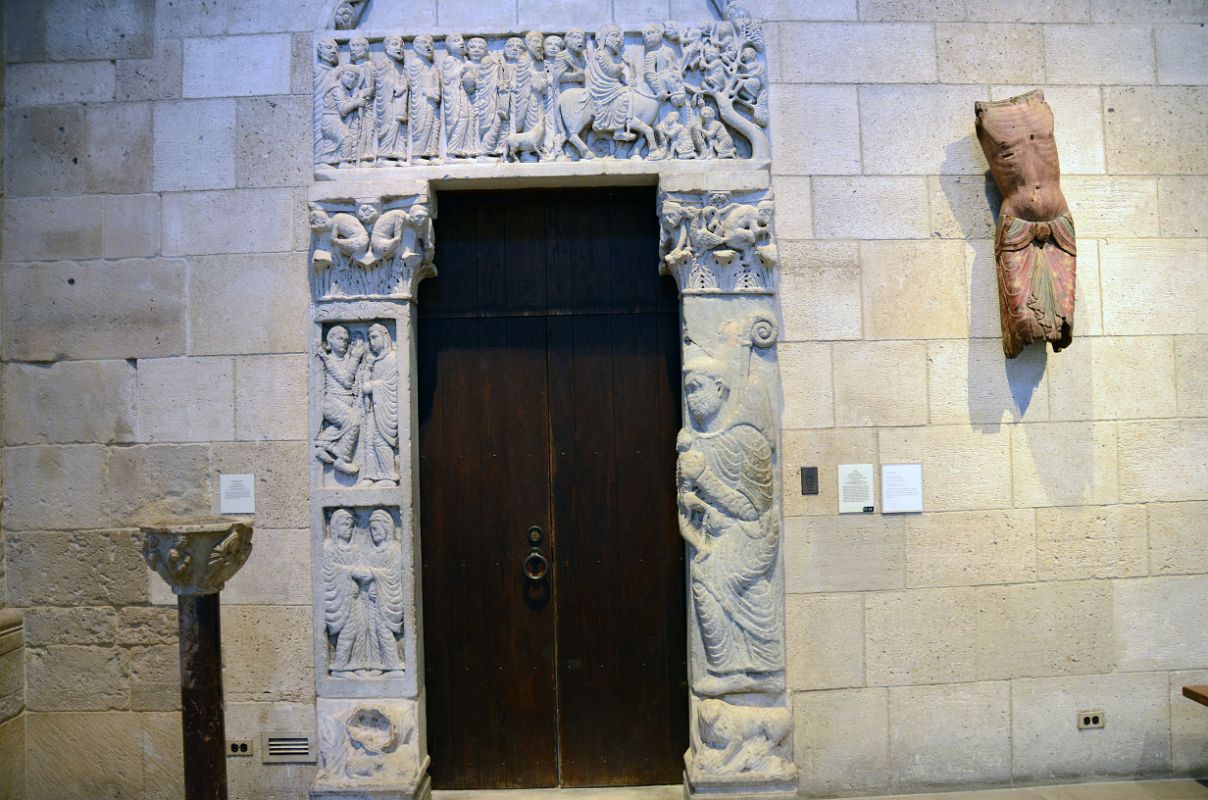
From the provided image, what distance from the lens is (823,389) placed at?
3561mm

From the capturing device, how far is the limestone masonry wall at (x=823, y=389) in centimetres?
352

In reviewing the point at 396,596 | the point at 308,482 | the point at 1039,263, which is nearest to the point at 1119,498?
the point at 1039,263

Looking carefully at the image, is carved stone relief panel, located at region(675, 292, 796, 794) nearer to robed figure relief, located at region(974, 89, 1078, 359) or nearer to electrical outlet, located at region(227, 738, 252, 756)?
robed figure relief, located at region(974, 89, 1078, 359)

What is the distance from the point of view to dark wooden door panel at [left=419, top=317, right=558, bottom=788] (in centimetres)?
368

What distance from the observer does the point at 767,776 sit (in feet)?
10.9

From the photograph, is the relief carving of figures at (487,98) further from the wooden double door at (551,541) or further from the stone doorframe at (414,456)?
the wooden double door at (551,541)

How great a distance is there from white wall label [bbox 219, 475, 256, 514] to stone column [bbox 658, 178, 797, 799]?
1839mm

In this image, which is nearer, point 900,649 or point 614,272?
point 900,649

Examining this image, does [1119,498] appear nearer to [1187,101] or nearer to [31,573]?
[1187,101]

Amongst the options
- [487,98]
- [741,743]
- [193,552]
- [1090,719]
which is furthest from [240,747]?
[1090,719]

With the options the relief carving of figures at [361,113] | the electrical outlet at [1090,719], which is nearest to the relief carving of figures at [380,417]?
the relief carving of figures at [361,113]

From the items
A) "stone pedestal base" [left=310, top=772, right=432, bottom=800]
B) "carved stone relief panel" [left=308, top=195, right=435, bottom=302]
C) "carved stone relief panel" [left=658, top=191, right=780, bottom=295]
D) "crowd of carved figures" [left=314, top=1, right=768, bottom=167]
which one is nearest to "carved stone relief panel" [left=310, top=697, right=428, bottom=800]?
"stone pedestal base" [left=310, top=772, right=432, bottom=800]

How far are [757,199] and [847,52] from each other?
814mm

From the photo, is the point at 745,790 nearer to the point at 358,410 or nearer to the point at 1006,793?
the point at 1006,793
